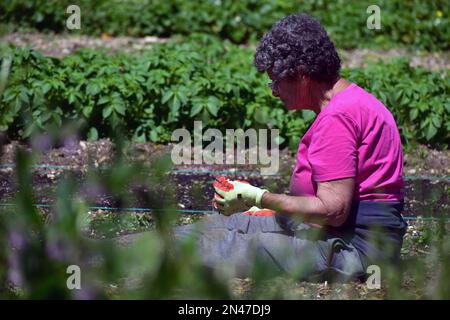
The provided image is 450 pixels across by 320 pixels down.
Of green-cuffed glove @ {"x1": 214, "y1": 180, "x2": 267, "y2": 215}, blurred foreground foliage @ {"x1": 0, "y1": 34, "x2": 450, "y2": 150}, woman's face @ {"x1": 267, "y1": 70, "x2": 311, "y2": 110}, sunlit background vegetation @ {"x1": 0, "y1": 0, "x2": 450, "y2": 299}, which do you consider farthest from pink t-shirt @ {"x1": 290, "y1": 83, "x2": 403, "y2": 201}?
blurred foreground foliage @ {"x1": 0, "y1": 34, "x2": 450, "y2": 150}

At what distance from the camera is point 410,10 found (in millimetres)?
9000

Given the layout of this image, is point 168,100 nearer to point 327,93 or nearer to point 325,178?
point 327,93

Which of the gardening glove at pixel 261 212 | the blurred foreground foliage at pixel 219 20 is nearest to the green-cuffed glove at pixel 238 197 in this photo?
the gardening glove at pixel 261 212

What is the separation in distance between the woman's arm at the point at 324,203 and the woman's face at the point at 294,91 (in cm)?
36

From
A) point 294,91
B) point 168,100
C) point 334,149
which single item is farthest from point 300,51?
point 168,100

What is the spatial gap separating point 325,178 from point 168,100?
8.72ft

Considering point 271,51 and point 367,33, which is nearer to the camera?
point 271,51

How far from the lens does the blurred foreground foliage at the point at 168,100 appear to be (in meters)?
5.36

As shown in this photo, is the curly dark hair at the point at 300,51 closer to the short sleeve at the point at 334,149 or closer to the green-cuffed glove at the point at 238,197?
the short sleeve at the point at 334,149

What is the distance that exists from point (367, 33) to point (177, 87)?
3594mm

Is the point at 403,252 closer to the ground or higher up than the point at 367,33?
closer to the ground

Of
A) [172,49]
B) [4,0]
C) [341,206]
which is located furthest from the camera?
[4,0]
